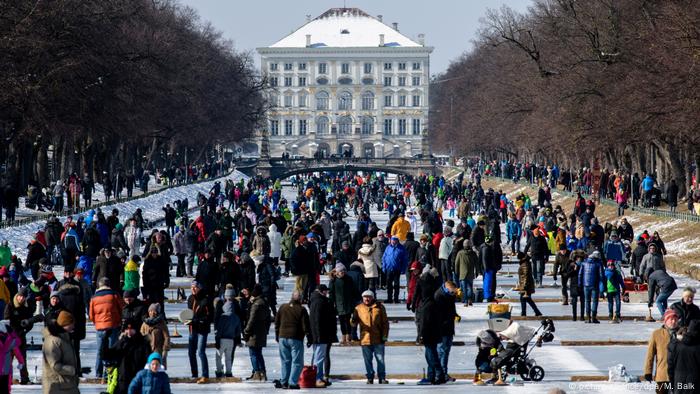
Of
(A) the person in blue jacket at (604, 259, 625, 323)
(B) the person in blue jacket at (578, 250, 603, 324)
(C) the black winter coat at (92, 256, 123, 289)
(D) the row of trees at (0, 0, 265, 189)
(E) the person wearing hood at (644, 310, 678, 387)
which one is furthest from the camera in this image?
(D) the row of trees at (0, 0, 265, 189)

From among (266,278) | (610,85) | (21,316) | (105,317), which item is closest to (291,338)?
(105,317)

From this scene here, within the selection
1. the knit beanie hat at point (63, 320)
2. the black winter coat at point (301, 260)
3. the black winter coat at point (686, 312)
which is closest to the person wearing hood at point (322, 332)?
the knit beanie hat at point (63, 320)

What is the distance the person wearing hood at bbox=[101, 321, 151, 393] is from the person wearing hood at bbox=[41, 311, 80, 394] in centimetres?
47

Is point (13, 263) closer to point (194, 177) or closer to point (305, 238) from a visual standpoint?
point (305, 238)

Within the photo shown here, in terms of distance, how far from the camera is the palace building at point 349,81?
182 m

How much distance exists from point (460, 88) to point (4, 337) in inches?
3991

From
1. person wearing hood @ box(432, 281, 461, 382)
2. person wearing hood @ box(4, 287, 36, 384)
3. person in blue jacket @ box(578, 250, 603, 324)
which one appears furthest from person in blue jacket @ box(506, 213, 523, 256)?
person wearing hood @ box(4, 287, 36, 384)

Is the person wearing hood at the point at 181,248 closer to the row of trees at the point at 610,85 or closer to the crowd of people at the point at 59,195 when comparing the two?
the crowd of people at the point at 59,195

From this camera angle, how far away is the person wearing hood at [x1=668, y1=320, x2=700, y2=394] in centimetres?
1500

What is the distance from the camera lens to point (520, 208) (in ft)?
169

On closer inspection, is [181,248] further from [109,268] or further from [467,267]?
[109,268]

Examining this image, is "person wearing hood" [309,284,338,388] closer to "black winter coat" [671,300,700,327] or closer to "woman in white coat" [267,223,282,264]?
"black winter coat" [671,300,700,327]

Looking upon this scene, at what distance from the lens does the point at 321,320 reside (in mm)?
19359

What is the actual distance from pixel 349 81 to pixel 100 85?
439 ft
